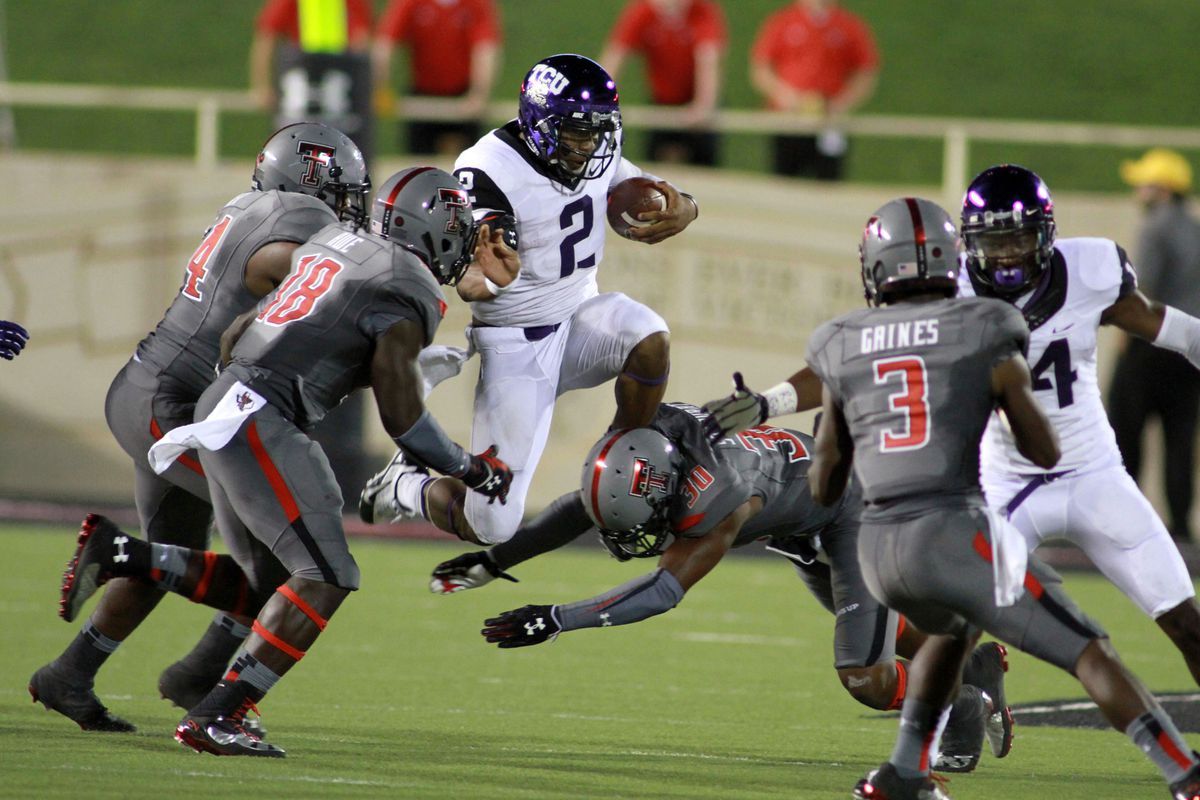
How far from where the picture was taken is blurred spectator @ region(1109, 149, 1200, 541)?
11117 mm

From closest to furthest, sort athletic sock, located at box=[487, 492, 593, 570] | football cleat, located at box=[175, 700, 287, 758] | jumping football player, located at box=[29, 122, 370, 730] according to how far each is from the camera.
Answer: football cleat, located at box=[175, 700, 287, 758] → jumping football player, located at box=[29, 122, 370, 730] → athletic sock, located at box=[487, 492, 593, 570]

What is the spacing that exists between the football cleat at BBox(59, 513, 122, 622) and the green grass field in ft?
1.29

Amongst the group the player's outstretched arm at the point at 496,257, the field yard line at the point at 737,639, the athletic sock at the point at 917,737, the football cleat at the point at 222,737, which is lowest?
the field yard line at the point at 737,639

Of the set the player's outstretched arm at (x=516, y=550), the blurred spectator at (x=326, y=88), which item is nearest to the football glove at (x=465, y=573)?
the player's outstretched arm at (x=516, y=550)

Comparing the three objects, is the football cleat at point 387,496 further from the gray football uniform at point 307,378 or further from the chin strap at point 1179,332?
the chin strap at point 1179,332

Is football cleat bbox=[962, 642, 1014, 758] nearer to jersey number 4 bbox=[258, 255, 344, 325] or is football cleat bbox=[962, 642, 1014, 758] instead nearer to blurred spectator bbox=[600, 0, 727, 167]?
jersey number 4 bbox=[258, 255, 344, 325]

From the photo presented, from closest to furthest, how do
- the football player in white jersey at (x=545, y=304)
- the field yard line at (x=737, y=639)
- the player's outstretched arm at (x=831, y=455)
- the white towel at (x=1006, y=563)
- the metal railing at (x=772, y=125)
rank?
the white towel at (x=1006, y=563) → the player's outstretched arm at (x=831, y=455) → the football player in white jersey at (x=545, y=304) → the field yard line at (x=737, y=639) → the metal railing at (x=772, y=125)

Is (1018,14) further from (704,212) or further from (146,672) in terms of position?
(146,672)

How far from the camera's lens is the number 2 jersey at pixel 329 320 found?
514 cm

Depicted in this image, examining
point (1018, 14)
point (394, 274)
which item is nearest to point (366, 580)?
point (394, 274)

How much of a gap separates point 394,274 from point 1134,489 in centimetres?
218

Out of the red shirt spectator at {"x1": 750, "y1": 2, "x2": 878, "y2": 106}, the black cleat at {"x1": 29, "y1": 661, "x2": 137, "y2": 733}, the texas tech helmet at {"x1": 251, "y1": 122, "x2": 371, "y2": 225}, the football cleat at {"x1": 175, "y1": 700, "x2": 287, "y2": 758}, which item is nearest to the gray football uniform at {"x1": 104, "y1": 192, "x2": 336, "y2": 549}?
the texas tech helmet at {"x1": 251, "y1": 122, "x2": 371, "y2": 225}

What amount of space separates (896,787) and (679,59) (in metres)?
8.92

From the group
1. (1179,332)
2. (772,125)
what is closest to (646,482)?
(1179,332)
